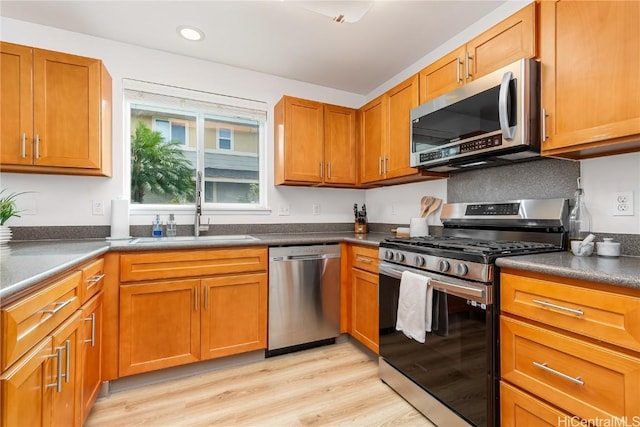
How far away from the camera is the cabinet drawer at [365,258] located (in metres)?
2.17

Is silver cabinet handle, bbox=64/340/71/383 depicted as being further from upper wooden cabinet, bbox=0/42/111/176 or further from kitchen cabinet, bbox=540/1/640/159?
kitchen cabinet, bbox=540/1/640/159

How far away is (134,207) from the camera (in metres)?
2.45

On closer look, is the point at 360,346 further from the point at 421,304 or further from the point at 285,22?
the point at 285,22

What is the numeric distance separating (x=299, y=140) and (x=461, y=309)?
190 cm

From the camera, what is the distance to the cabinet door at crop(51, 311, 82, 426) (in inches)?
45.0

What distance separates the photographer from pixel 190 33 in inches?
88.1

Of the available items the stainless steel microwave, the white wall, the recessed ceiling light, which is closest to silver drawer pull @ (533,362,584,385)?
the stainless steel microwave

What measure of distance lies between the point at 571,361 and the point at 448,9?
2.06 metres

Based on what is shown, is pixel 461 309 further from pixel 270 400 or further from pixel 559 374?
pixel 270 400

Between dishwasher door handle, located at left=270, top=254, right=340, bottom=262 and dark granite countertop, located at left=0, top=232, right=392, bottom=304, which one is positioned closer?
dark granite countertop, located at left=0, top=232, right=392, bottom=304

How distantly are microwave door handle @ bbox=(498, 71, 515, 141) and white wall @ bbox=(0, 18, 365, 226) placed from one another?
1883 millimetres

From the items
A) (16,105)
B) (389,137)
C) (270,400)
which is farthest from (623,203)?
(16,105)

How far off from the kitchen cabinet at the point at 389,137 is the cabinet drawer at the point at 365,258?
67 cm

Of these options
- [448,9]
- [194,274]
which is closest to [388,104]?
[448,9]
